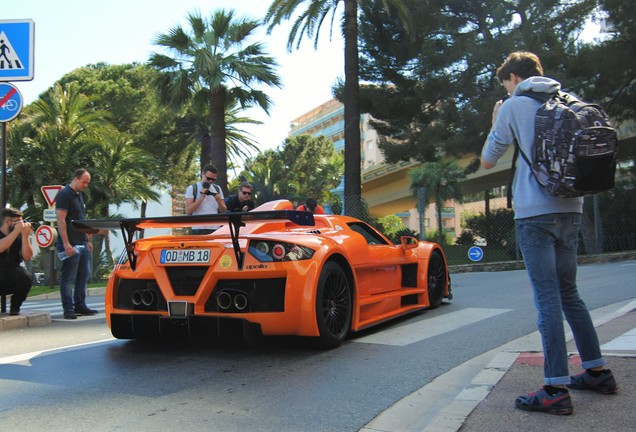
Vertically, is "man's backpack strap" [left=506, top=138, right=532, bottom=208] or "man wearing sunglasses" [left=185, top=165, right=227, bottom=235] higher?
"man wearing sunglasses" [left=185, top=165, right=227, bottom=235]

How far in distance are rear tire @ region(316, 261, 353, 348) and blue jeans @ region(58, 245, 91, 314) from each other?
3891 mm

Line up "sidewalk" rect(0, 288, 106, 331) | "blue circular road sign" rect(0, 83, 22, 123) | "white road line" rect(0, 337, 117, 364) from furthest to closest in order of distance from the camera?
"blue circular road sign" rect(0, 83, 22, 123)
"sidewalk" rect(0, 288, 106, 331)
"white road line" rect(0, 337, 117, 364)

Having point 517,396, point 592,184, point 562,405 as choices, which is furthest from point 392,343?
point 592,184

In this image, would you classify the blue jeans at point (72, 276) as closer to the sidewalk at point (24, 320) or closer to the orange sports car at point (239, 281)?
the sidewalk at point (24, 320)

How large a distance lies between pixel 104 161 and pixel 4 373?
21765mm

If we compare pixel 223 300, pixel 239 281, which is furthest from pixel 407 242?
pixel 223 300

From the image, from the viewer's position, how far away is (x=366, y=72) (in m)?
26.8

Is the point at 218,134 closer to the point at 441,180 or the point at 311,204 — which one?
the point at 441,180

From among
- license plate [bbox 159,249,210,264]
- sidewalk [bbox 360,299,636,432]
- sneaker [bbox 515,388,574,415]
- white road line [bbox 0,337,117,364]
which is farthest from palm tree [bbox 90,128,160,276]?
sneaker [bbox 515,388,574,415]

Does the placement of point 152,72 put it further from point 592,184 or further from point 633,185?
point 592,184

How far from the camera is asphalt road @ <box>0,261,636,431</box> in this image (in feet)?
11.0

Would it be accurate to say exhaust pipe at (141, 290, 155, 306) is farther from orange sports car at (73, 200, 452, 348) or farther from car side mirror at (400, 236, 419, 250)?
car side mirror at (400, 236, 419, 250)

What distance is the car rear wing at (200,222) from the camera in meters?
4.28

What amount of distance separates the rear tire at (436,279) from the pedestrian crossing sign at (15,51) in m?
5.97
